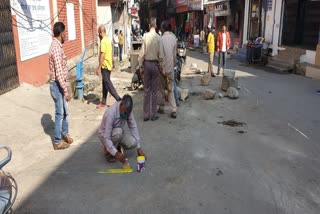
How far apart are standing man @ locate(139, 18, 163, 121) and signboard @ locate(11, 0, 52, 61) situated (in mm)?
3240

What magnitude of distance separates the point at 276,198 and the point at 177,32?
33688 millimetres

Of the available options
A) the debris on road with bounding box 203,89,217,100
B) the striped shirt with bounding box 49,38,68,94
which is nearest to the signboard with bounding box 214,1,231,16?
the debris on road with bounding box 203,89,217,100

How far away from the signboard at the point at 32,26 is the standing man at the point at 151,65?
324cm

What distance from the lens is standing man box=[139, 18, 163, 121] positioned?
728 cm

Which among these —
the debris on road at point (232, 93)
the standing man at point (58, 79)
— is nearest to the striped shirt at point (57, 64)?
the standing man at point (58, 79)

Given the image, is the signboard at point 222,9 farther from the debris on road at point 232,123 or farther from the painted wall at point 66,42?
the debris on road at point 232,123

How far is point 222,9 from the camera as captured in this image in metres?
26.3

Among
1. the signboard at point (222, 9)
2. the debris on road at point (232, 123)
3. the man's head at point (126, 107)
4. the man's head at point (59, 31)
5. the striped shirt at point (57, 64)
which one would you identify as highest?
the signboard at point (222, 9)

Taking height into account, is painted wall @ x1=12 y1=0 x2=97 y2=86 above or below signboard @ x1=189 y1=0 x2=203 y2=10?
below

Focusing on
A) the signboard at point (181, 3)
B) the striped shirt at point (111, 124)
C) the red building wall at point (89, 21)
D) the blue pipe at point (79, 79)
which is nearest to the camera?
the striped shirt at point (111, 124)

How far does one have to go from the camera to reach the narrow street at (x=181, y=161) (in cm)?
410

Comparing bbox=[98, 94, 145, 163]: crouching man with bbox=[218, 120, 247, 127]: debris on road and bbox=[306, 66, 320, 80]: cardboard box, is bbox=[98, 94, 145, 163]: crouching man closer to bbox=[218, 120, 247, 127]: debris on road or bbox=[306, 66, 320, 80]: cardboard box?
bbox=[218, 120, 247, 127]: debris on road

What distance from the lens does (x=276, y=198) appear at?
4.21 meters

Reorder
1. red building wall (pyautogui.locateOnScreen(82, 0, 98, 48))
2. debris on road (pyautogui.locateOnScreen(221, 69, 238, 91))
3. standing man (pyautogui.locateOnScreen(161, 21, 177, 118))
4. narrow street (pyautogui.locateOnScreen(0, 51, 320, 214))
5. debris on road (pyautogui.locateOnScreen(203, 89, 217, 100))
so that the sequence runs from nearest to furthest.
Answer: narrow street (pyautogui.locateOnScreen(0, 51, 320, 214)), standing man (pyautogui.locateOnScreen(161, 21, 177, 118)), debris on road (pyautogui.locateOnScreen(203, 89, 217, 100)), debris on road (pyautogui.locateOnScreen(221, 69, 238, 91)), red building wall (pyautogui.locateOnScreen(82, 0, 98, 48))
